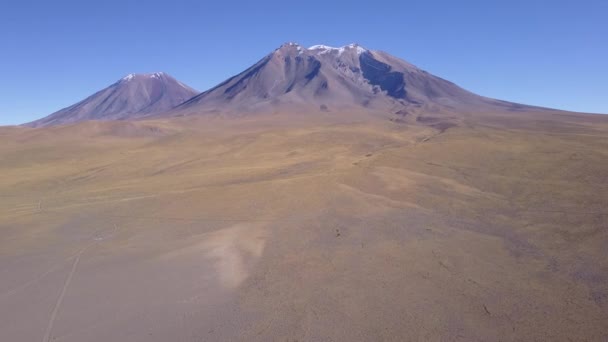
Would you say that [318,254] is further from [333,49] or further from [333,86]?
[333,49]

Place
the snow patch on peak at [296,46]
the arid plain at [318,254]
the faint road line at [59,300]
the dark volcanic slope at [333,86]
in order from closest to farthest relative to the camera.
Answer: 1. the faint road line at [59,300]
2. the arid plain at [318,254]
3. the dark volcanic slope at [333,86]
4. the snow patch on peak at [296,46]

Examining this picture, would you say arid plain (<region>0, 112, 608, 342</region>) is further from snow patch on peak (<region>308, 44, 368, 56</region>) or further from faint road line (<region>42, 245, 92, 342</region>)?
snow patch on peak (<region>308, 44, 368, 56</region>)

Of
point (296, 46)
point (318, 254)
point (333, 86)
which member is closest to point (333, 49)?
point (296, 46)

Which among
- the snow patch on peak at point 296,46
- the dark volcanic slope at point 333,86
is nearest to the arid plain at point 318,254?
the dark volcanic slope at point 333,86

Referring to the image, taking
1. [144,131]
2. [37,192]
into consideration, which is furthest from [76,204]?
[144,131]

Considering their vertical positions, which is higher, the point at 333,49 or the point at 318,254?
the point at 333,49

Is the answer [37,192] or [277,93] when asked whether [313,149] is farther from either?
[277,93]

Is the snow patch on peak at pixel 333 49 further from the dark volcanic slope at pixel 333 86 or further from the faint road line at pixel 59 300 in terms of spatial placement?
the faint road line at pixel 59 300
